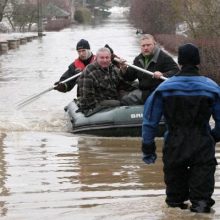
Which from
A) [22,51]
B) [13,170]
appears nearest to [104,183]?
[13,170]

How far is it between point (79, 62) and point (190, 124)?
6.86m

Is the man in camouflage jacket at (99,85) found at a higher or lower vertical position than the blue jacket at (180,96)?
lower

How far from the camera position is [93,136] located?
1062 centimetres

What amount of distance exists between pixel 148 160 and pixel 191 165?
360 millimetres

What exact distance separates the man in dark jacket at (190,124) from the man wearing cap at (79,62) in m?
6.15

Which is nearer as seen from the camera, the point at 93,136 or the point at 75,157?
the point at 75,157

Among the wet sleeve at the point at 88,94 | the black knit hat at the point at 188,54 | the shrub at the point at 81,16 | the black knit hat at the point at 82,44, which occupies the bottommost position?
the shrub at the point at 81,16

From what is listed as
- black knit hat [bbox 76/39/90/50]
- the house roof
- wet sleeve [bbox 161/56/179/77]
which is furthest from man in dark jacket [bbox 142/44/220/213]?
the house roof

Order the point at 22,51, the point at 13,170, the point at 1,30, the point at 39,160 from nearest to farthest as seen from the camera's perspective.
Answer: the point at 13,170 < the point at 39,160 < the point at 22,51 < the point at 1,30

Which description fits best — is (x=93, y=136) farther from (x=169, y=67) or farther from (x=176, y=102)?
(x=176, y=102)

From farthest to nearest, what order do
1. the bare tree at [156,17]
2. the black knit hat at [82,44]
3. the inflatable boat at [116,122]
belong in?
the bare tree at [156,17] < the black knit hat at [82,44] < the inflatable boat at [116,122]

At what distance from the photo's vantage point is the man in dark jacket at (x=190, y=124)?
213 inches

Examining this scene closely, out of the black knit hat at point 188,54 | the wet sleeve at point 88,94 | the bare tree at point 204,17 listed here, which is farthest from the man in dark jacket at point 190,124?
the bare tree at point 204,17

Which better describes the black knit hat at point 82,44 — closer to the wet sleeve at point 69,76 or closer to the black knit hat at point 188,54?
the wet sleeve at point 69,76
